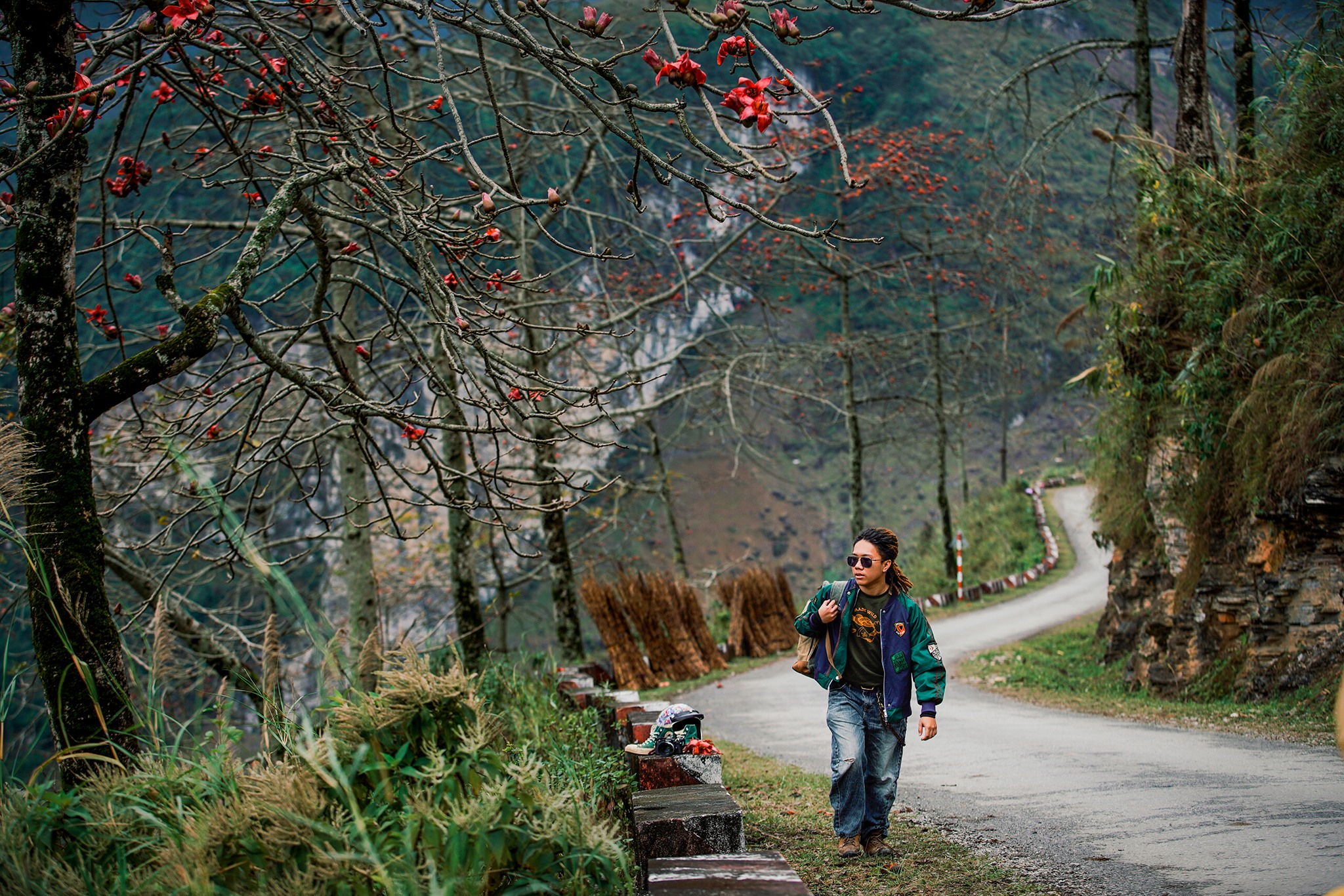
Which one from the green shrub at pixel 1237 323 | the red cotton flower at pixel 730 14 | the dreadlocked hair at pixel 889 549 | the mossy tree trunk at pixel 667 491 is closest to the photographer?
the red cotton flower at pixel 730 14

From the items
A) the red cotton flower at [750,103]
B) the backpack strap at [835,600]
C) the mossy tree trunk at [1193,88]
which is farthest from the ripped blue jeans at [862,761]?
the mossy tree trunk at [1193,88]

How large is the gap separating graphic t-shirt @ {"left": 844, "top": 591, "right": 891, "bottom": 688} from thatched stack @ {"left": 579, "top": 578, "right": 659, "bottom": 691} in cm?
774

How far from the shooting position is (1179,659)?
28.7ft

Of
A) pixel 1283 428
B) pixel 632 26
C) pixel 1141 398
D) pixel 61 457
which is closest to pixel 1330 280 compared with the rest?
pixel 1283 428

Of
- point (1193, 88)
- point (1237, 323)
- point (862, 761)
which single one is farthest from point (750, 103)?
point (1193, 88)

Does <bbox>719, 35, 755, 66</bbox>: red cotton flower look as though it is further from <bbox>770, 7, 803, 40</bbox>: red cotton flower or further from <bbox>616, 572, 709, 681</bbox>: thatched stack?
<bbox>616, 572, 709, 681</bbox>: thatched stack

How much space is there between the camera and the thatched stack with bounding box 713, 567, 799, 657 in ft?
49.1

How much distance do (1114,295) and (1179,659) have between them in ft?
12.5

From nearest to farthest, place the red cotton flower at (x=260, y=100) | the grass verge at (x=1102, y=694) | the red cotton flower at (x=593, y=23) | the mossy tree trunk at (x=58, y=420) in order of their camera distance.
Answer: the red cotton flower at (x=593, y=23) < the mossy tree trunk at (x=58, y=420) < the red cotton flower at (x=260, y=100) < the grass verge at (x=1102, y=694)

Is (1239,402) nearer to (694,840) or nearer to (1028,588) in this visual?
(694,840)

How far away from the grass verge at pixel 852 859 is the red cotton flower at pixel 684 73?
3.12 m

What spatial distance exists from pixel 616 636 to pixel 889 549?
8.32 meters

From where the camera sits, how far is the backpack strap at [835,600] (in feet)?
15.2

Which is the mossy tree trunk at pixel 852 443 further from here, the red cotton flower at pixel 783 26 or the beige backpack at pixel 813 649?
the red cotton flower at pixel 783 26
